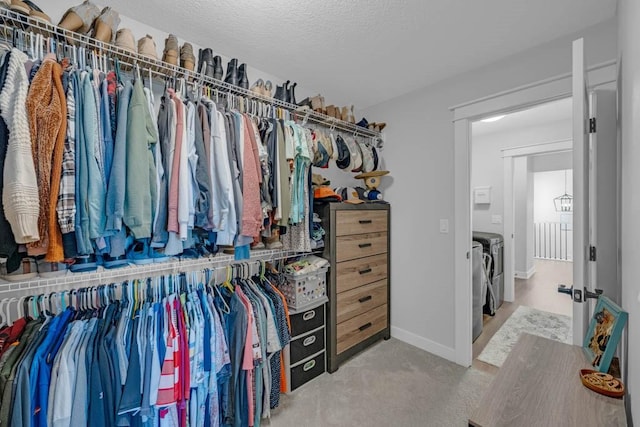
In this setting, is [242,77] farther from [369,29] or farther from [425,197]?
[425,197]

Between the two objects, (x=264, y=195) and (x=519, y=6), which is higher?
(x=519, y=6)

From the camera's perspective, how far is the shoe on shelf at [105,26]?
1315mm

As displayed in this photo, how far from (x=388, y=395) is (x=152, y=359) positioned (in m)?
1.52

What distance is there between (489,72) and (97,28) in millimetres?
2537

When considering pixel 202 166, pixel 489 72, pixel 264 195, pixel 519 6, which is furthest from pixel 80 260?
→ pixel 489 72

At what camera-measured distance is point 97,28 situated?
51.9 inches

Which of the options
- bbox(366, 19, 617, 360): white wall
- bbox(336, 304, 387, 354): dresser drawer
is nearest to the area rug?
bbox(366, 19, 617, 360): white wall

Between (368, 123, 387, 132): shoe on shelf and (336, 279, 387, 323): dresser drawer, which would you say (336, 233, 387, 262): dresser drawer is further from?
(368, 123, 387, 132): shoe on shelf

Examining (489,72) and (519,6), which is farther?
(489,72)

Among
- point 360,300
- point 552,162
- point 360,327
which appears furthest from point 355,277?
point 552,162

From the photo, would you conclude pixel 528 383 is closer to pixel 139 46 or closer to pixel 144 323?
pixel 144 323

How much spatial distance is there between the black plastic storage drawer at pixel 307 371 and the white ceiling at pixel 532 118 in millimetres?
3193

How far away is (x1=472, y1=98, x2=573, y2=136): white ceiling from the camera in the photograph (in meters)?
3.04

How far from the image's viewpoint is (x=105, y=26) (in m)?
1.33
